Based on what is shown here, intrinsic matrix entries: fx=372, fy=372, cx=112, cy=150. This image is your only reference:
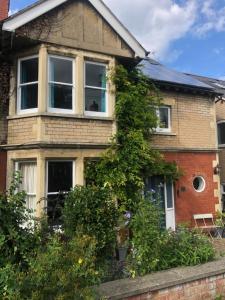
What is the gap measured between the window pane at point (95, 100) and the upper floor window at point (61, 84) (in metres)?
0.60

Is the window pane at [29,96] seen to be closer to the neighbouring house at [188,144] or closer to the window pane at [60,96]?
the window pane at [60,96]

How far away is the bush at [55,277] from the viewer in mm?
4098

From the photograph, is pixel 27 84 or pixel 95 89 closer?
pixel 27 84

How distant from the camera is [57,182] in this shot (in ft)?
36.2

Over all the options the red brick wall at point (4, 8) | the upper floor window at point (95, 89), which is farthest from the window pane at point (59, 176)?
the red brick wall at point (4, 8)

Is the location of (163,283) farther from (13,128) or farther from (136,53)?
(136,53)

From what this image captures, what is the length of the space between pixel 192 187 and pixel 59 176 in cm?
655

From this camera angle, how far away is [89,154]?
452 inches

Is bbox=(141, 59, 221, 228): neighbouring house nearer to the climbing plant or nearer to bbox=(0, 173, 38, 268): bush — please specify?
the climbing plant

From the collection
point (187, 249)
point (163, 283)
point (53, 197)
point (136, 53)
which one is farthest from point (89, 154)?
point (163, 283)

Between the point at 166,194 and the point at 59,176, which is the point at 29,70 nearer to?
the point at 59,176

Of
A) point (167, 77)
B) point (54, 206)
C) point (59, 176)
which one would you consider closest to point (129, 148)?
point (59, 176)

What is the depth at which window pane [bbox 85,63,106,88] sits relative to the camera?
39.4 ft

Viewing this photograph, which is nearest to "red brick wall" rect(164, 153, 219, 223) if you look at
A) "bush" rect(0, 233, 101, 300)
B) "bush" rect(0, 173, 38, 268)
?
"bush" rect(0, 173, 38, 268)
